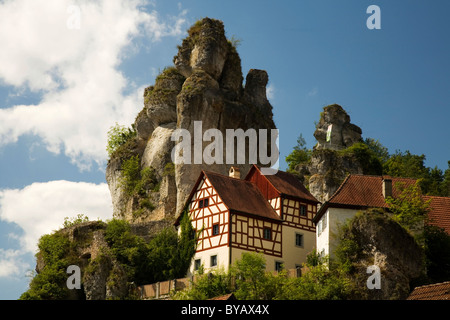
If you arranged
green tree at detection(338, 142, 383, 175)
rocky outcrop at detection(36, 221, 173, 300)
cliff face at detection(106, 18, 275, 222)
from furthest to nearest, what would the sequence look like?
green tree at detection(338, 142, 383, 175) < cliff face at detection(106, 18, 275, 222) < rocky outcrop at detection(36, 221, 173, 300)

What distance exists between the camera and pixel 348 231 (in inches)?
1989

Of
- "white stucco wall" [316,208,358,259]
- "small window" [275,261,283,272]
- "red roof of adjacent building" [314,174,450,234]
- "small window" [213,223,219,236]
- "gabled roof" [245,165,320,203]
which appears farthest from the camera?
"gabled roof" [245,165,320,203]

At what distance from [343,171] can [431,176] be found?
14082 mm

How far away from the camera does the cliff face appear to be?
6875 cm

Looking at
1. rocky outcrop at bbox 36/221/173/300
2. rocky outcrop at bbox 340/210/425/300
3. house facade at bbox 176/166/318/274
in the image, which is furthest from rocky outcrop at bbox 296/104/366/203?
rocky outcrop at bbox 340/210/425/300

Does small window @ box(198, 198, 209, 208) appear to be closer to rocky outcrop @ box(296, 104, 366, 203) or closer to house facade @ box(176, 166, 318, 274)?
house facade @ box(176, 166, 318, 274)

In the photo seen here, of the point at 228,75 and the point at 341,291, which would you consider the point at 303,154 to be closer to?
the point at 228,75

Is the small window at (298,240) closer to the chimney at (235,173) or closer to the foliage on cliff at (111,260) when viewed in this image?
the foliage on cliff at (111,260)

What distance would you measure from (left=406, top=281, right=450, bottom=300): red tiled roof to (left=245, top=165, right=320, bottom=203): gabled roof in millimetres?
25317

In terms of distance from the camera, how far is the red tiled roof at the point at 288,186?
60.6m

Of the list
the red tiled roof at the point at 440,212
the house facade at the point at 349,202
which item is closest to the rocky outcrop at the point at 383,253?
the house facade at the point at 349,202

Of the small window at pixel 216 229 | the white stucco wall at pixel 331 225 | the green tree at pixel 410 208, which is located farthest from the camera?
the small window at pixel 216 229
